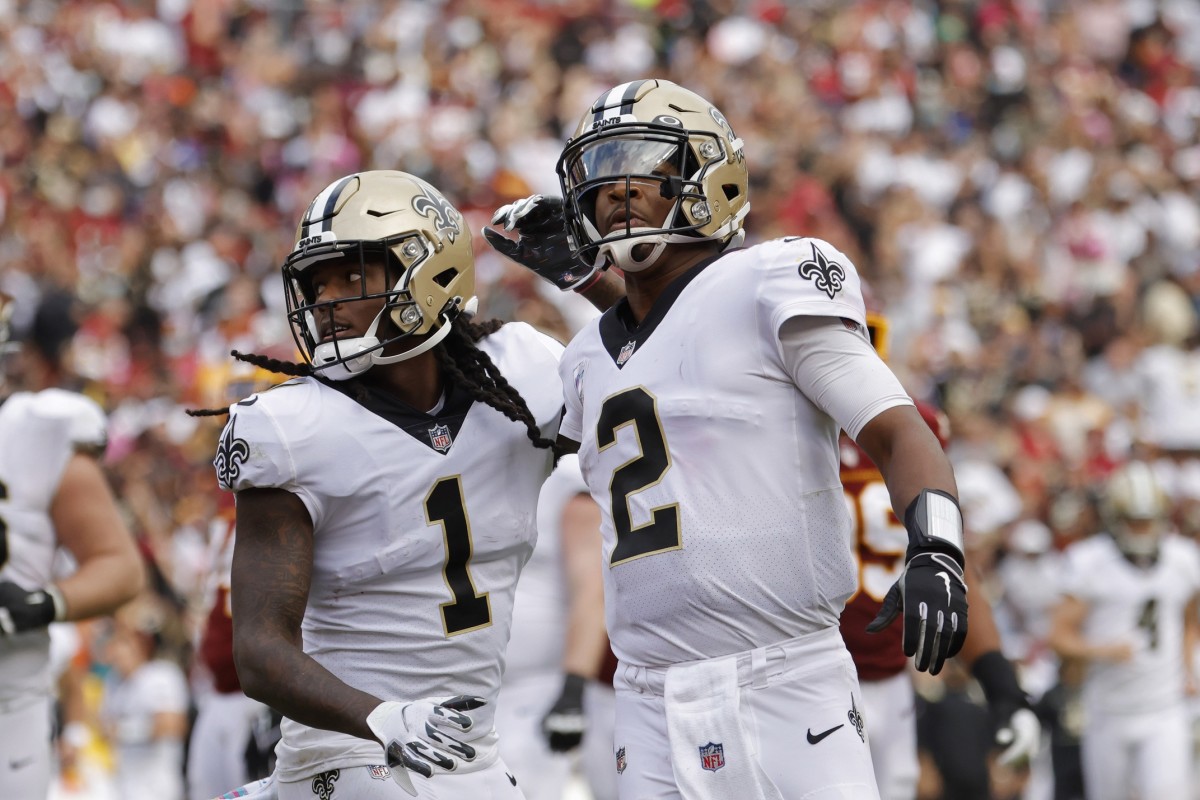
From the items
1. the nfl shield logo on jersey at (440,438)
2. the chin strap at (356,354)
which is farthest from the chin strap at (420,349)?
the nfl shield logo on jersey at (440,438)

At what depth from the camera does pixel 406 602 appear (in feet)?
12.5

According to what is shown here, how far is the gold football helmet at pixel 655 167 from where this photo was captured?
3740 mm

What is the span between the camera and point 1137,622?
9.37m

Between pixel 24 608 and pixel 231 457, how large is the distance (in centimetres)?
166

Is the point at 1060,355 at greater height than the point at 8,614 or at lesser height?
greater

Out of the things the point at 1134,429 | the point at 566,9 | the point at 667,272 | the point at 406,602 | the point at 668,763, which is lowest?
the point at 668,763

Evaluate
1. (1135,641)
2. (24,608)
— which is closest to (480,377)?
(24,608)

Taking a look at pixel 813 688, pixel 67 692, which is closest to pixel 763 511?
pixel 813 688

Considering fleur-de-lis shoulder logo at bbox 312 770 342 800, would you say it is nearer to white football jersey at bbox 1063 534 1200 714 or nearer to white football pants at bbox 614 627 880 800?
white football pants at bbox 614 627 880 800

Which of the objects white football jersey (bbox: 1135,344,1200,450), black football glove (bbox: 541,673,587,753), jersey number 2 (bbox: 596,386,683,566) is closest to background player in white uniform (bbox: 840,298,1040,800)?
black football glove (bbox: 541,673,587,753)

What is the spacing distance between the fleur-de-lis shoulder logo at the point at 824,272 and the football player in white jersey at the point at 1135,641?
6.19m

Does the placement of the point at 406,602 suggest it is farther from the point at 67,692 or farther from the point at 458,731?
the point at 67,692

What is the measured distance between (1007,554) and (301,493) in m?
7.83

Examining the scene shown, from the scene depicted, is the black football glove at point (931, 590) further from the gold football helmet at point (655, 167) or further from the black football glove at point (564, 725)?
the black football glove at point (564, 725)
